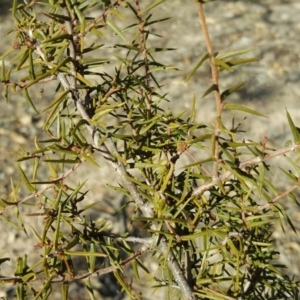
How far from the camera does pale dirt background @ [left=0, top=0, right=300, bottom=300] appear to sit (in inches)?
70.5

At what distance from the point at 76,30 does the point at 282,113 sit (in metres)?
1.82

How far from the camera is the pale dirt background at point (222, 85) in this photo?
1791 millimetres

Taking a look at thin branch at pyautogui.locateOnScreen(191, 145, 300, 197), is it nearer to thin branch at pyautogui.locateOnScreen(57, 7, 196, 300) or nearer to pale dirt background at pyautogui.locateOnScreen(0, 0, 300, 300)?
thin branch at pyautogui.locateOnScreen(57, 7, 196, 300)

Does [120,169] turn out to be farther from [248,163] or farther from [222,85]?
[222,85]

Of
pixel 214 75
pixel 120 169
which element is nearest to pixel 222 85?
pixel 120 169

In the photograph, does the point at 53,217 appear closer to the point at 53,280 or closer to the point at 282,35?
the point at 53,280

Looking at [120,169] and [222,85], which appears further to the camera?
→ [222,85]

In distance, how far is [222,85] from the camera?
2.46 metres

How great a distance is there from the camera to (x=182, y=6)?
3047 mm

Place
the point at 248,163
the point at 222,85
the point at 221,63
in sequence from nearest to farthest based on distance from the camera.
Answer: the point at 221,63, the point at 248,163, the point at 222,85

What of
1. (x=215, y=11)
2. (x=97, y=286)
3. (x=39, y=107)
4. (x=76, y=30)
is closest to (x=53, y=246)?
(x=76, y=30)

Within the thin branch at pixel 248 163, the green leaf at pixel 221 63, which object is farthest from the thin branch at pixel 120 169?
the green leaf at pixel 221 63

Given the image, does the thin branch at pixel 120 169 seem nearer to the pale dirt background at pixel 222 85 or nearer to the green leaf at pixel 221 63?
the green leaf at pixel 221 63

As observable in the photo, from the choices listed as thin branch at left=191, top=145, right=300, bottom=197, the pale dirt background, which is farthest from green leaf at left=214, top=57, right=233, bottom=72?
the pale dirt background
